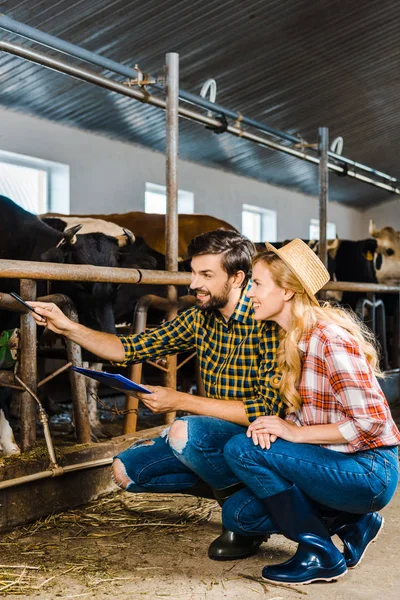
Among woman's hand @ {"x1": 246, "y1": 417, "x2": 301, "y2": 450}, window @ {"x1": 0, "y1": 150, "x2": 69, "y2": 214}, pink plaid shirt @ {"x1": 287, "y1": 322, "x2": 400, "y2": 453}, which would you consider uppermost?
window @ {"x1": 0, "y1": 150, "x2": 69, "y2": 214}

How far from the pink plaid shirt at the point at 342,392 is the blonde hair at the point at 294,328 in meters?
0.03

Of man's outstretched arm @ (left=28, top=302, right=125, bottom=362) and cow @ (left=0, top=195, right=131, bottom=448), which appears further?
cow @ (left=0, top=195, right=131, bottom=448)

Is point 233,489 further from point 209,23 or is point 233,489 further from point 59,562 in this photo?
point 209,23

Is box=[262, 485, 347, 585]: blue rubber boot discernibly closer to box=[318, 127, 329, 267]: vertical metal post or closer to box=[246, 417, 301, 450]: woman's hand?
box=[246, 417, 301, 450]: woman's hand

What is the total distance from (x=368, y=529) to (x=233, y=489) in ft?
1.57

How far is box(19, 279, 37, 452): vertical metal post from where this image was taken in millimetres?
3195

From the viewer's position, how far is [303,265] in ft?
7.80

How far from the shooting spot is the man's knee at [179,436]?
2.56 m

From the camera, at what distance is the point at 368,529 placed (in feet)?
8.21

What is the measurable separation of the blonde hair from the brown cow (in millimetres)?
5420

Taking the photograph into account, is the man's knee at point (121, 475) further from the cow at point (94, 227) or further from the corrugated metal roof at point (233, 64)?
the corrugated metal roof at point (233, 64)

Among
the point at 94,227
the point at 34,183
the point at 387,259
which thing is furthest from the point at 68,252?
the point at 387,259

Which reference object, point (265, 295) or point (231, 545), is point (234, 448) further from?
point (265, 295)

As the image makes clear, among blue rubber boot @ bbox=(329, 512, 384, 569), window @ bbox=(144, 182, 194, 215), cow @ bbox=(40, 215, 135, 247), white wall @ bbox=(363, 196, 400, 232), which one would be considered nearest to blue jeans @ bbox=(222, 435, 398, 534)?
blue rubber boot @ bbox=(329, 512, 384, 569)
